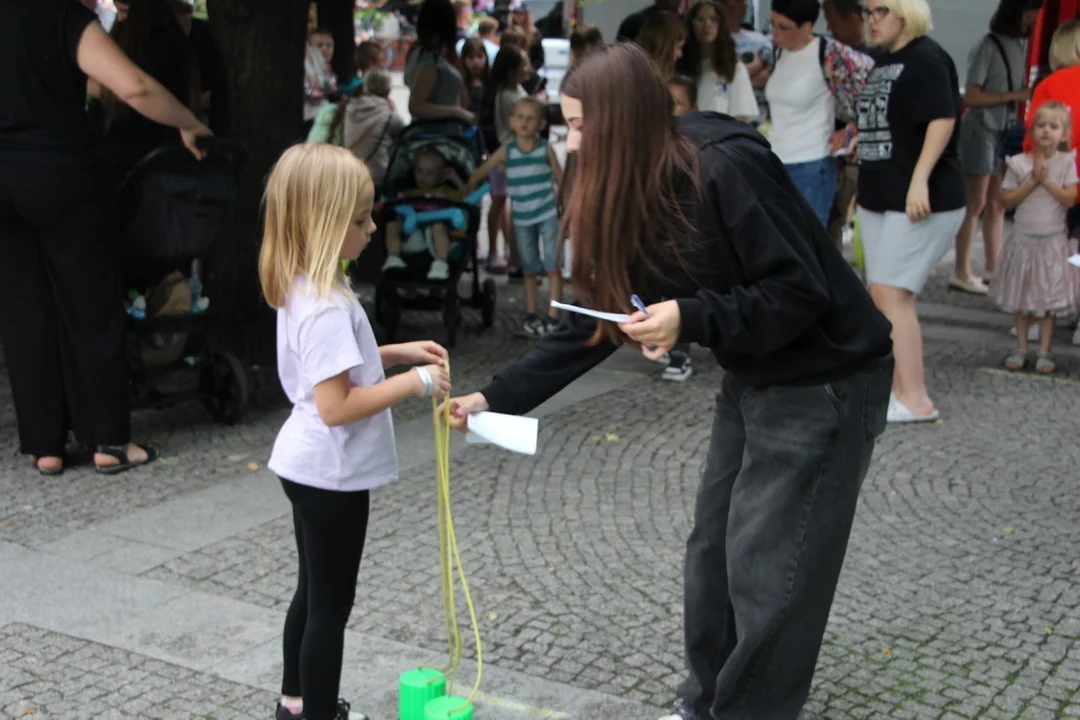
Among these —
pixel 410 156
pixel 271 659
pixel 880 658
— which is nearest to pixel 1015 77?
pixel 410 156

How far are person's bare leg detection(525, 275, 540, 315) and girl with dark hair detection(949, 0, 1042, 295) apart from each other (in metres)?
3.20

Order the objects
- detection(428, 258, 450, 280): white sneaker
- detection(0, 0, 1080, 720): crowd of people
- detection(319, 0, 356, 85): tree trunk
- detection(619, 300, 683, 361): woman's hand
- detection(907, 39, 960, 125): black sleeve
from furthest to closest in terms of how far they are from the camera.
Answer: detection(319, 0, 356, 85): tree trunk < detection(428, 258, 450, 280): white sneaker < detection(907, 39, 960, 125): black sleeve < detection(0, 0, 1080, 720): crowd of people < detection(619, 300, 683, 361): woman's hand

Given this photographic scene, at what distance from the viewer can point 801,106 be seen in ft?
25.8

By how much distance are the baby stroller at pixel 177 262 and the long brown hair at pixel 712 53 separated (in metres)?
3.39

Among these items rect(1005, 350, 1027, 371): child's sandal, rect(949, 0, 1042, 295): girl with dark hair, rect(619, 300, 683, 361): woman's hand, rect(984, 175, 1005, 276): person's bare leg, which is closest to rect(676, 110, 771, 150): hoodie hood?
rect(619, 300, 683, 361): woman's hand

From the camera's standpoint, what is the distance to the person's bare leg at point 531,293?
8875mm

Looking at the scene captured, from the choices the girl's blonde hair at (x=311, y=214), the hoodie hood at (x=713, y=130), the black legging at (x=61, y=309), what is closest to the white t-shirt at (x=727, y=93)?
the black legging at (x=61, y=309)

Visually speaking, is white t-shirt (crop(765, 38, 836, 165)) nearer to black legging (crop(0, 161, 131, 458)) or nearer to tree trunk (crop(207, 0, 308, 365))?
tree trunk (crop(207, 0, 308, 365))

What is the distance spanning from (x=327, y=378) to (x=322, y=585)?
0.54m

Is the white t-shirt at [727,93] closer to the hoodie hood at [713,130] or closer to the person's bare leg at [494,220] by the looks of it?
the person's bare leg at [494,220]

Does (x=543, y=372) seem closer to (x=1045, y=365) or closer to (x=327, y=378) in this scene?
(x=327, y=378)

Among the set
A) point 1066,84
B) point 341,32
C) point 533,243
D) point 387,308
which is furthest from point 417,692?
point 341,32

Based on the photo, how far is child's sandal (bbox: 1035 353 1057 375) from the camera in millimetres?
7992

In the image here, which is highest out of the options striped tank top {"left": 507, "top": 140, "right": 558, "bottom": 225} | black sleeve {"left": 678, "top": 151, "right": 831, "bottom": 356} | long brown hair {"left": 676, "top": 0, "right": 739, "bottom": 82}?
long brown hair {"left": 676, "top": 0, "right": 739, "bottom": 82}
